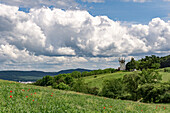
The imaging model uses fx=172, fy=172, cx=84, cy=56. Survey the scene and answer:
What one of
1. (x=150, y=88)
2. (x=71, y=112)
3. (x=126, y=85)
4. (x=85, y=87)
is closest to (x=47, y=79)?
(x=85, y=87)

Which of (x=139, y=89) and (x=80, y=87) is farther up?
(x=139, y=89)

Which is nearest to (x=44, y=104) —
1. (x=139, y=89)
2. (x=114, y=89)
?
(x=114, y=89)

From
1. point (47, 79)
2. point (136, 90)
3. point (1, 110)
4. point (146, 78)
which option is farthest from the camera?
point (47, 79)

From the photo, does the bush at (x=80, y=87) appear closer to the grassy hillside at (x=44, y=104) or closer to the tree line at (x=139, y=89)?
the tree line at (x=139, y=89)

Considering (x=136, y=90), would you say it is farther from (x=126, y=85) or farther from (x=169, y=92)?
(x=169, y=92)

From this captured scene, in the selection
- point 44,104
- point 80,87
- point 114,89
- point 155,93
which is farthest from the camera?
point 80,87

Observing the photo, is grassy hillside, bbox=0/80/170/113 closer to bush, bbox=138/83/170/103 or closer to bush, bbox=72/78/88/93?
bush, bbox=138/83/170/103

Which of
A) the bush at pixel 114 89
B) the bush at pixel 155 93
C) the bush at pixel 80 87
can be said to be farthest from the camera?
the bush at pixel 80 87

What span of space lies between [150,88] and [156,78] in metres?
18.0

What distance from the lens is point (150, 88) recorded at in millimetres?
72438

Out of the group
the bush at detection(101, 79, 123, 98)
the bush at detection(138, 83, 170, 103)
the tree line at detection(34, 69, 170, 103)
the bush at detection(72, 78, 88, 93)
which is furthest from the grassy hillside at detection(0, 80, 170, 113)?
the bush at detection(72, 78, 88, 93)

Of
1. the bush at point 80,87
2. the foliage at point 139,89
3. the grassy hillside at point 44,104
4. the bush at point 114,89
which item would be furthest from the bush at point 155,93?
the grassy hillside at point 44,104

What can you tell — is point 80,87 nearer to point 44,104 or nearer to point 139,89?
point 139,89

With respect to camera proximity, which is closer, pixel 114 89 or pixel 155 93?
pixel 155 93
